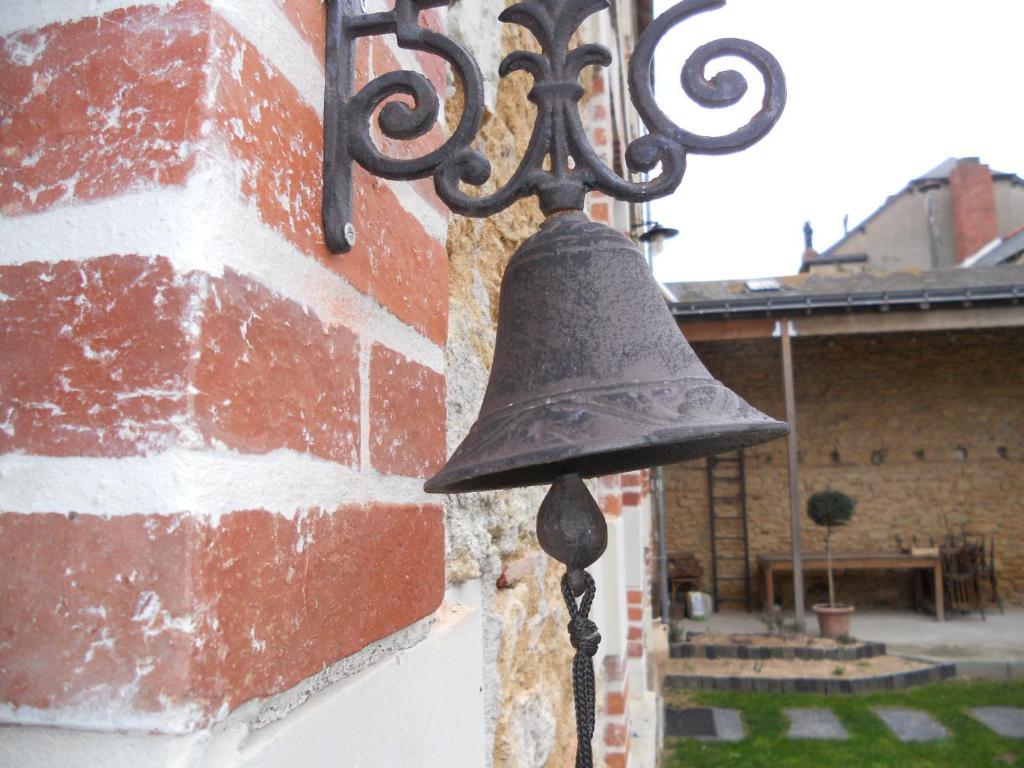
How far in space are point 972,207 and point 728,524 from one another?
10489mm

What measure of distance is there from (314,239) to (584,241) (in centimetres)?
27

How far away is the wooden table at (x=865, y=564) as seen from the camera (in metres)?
10.1

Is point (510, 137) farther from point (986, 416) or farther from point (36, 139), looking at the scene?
point (986, 416)

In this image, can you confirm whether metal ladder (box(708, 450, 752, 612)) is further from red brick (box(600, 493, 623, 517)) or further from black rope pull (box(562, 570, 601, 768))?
black rope pull (box(562, 570, 601, 768))

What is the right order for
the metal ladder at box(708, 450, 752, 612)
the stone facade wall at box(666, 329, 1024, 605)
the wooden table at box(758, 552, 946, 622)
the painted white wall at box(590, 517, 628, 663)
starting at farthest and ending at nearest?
the metal ladder at box(708, 450, 752, 612)
the stone facade wall at box(666, 329, 1024, 605)
the wooden table at box(758, 552, 946, 622)
the painted white wall at box(590, 517, 628, 663)

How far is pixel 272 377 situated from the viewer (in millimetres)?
594

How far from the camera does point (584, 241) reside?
83cm

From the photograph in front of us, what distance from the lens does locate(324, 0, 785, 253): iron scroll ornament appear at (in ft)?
2.41

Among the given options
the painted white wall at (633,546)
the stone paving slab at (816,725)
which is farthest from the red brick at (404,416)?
the stone paving slab at (816,725)

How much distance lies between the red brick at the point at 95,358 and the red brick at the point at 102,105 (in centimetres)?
6

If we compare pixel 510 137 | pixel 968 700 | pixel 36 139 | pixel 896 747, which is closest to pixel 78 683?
pixel 36 139

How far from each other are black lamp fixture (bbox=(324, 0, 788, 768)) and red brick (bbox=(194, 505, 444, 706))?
83 millimetres

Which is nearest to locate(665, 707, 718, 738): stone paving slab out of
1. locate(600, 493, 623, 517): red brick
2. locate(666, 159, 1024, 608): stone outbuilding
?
locate(600, 493, 623, 517): red brick

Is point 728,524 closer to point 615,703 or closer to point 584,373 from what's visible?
point 615,703
